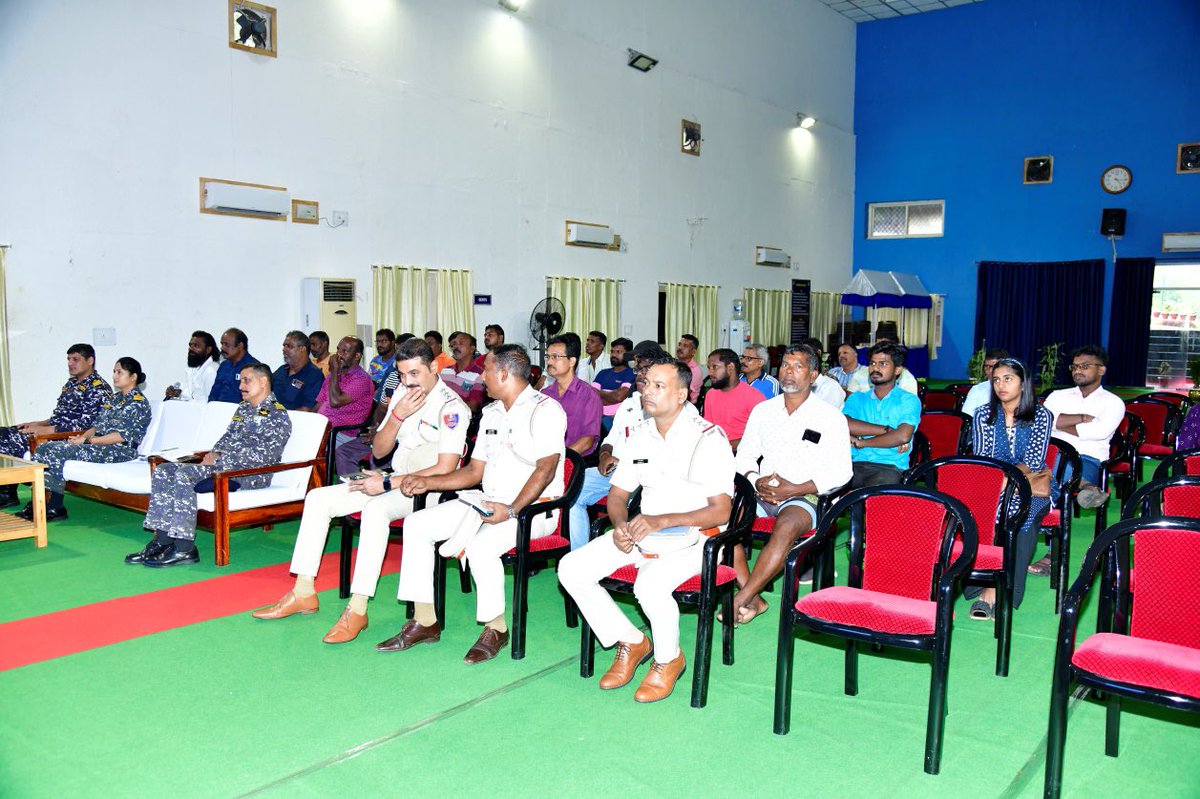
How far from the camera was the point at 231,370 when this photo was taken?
753cm

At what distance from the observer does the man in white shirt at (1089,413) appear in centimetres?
566

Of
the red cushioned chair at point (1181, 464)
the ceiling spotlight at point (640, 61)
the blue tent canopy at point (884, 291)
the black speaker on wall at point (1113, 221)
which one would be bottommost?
the red cushioned chair at point (1181, 464)

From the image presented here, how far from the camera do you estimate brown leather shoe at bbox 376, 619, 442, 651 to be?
13.0 ft

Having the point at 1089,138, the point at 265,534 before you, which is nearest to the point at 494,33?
the point at 265,534

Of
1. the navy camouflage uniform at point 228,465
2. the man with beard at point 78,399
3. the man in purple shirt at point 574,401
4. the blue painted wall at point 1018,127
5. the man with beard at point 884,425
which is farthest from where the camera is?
the blue painted wall at point 1018,127

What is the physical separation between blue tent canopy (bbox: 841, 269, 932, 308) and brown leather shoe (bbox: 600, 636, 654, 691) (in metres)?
14.0

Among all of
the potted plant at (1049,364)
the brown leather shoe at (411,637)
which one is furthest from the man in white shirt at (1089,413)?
the potted plant at (1049,364)

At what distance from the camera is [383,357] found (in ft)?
32.5

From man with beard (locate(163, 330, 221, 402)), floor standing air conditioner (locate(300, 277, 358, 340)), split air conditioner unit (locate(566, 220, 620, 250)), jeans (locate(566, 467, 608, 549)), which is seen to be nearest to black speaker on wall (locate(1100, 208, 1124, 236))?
split air conditioner unit (locate(566, 220, 620, 250))

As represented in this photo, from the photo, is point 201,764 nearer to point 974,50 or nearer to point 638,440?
point 638,440

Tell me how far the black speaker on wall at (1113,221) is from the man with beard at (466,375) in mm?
12242

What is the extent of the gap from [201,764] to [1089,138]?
17966mm

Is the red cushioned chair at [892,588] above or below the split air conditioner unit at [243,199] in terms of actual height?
below

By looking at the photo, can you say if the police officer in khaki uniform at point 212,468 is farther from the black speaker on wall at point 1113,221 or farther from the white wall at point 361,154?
the black speaker on wall at point 1113,221
